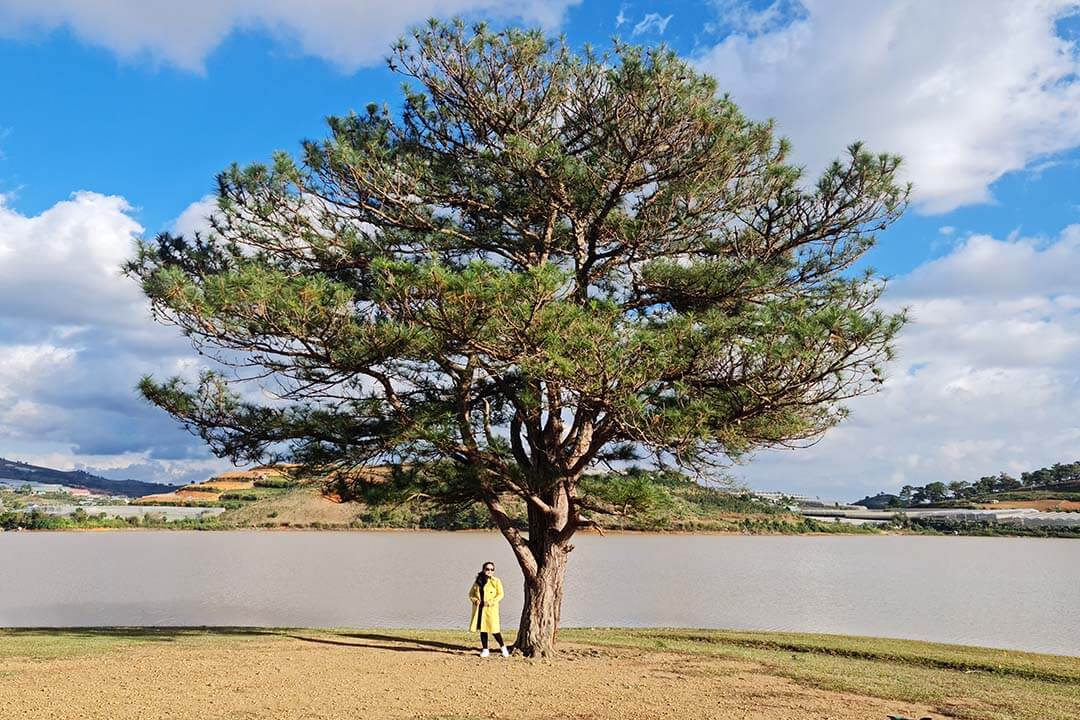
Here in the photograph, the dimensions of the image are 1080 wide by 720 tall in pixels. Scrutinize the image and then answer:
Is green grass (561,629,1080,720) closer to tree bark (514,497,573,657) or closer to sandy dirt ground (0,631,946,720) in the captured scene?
sandy dirt ground (0,631,946,720)

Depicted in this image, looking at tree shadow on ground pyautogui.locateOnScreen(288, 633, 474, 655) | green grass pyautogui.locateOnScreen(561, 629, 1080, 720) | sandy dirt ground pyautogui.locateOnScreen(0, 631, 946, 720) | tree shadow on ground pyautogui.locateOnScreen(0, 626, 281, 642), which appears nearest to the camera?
sandy dirt ground pyautogui.locateOnScreen(0, 631, 946, 720)

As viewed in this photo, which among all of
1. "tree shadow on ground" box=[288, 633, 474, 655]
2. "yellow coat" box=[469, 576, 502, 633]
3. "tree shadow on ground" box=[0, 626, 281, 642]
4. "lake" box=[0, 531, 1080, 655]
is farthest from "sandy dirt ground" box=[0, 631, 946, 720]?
"lake" box=[0, 531, 1080, 655]

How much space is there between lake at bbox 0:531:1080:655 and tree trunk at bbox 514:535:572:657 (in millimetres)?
6687

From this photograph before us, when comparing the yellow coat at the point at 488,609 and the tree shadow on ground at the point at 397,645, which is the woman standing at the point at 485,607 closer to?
the yellow coat at the point at 488,609

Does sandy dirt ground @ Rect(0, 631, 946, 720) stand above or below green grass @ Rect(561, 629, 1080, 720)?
above

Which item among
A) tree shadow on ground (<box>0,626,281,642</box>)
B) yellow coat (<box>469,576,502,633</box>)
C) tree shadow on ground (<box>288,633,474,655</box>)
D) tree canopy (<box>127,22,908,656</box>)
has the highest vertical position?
tree canopy (<box>127,22,908,656</box>)

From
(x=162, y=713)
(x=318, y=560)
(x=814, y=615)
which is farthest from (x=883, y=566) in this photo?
(x=162, y=713)

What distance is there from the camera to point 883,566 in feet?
126

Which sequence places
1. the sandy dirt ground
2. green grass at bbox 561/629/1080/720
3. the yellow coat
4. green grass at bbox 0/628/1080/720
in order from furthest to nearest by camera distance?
the yellow coat → green grass at bbox 0/628/1080/720 → green grass at bbox 561/629/1080/720 → the sandy dirt ground

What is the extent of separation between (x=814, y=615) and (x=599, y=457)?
12.0 metres

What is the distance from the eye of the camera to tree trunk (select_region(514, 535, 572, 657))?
10.8 m

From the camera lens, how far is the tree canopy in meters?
8.73

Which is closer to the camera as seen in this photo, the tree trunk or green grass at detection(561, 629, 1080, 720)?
green grass at detection(561, 629, 1080, 720)

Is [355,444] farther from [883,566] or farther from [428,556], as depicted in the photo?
[883,566]
